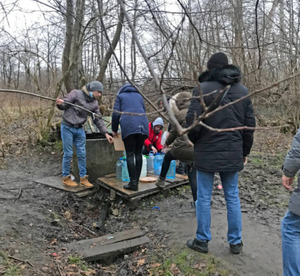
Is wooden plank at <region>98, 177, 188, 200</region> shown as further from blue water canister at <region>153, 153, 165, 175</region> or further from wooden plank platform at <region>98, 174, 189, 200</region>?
blue water canister at <region>153, 153, 165, 175</region>

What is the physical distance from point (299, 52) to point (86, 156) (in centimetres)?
744

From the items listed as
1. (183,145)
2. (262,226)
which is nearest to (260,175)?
(262,226)

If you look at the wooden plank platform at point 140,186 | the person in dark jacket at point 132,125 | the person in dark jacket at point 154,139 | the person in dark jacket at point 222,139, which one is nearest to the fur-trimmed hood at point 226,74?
the person in dark jacket at point 222,139

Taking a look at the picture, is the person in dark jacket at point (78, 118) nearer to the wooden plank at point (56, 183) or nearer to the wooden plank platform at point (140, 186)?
the wooden plank at point (56, 183)

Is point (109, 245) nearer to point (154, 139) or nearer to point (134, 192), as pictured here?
point (134, 192)

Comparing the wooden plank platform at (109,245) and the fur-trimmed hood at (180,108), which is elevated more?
the fur-trimmed hood at (180,108)

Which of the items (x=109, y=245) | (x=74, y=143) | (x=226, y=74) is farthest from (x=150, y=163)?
(x=226, y=74)

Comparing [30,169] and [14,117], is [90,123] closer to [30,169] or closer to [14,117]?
[30,169]

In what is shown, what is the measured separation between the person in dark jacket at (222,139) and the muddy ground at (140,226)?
0.34m

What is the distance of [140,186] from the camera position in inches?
190

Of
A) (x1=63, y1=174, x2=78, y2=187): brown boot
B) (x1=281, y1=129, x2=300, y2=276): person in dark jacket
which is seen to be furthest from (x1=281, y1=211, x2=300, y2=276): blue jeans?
(x1=63, y1=174, x2=78, y2=187): brown boot

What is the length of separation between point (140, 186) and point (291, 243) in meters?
2.94

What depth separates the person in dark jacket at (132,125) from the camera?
4.20 meters

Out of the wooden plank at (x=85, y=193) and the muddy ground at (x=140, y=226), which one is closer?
the muddy ground at (x=140, y=226)
